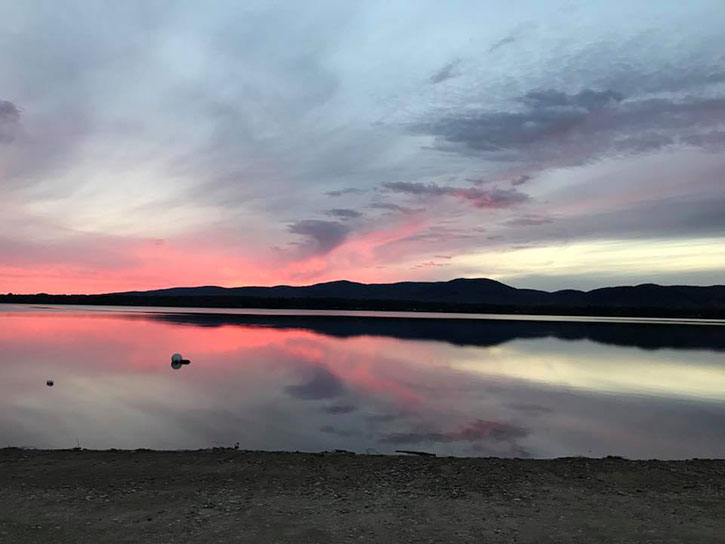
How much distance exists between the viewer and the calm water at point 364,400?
14172 millimetres

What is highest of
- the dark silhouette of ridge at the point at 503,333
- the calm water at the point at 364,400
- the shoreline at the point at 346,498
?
the shoreline at the point at 346,498

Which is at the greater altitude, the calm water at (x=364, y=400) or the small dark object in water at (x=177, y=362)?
the small dark object in water at (x=177, y=362)

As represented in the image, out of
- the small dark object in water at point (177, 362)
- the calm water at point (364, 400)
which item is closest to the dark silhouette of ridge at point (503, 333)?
the calm water at point (364, 400)

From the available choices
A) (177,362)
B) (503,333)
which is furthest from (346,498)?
(503,333)

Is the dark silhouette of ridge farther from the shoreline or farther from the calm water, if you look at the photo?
the shoreline

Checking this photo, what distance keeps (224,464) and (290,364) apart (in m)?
21.5

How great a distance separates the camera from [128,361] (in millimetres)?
30766

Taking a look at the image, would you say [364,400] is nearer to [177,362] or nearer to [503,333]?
[177,362]

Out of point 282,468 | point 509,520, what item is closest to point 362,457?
point 282,468

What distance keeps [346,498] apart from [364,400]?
12792mm

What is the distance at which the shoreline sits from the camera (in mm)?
6812

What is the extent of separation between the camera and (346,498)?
26.8 ft

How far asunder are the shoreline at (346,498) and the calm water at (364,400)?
2.86 metres

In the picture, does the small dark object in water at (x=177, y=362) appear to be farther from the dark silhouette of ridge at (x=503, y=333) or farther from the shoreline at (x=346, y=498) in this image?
the dark silhouette of ridge at (x=503, y=333)
